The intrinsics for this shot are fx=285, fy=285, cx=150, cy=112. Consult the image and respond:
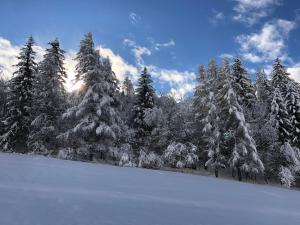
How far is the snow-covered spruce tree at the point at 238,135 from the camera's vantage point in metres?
27.8

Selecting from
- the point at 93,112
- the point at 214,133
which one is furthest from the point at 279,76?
the point at 93,112

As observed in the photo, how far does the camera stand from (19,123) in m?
27.7

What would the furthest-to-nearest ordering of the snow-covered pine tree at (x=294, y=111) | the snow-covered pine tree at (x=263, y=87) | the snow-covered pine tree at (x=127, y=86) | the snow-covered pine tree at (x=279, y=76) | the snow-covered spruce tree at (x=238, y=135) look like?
1. the snow-covered pine tree at (x=127, y=86)
2. the snow-covered pine tree at (x=263, y=87)
3. the snow-covered pine tree at (x=279, y=76)
4. the snow-covered pine tree at (x=294, y=111)
5. the snow-covered spruce tree at (x=238, y=135)

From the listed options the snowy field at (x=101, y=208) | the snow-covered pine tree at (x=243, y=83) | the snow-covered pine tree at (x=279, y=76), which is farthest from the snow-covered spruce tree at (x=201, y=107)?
the snowy field at (x=101, y=208)

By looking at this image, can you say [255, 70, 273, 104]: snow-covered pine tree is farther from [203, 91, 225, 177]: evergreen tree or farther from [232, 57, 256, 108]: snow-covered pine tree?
[203, 91, 225, 177]: evergreen tree

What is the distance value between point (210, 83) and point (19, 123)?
21103 mm

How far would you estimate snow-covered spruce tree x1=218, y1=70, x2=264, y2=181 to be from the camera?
91.1ft

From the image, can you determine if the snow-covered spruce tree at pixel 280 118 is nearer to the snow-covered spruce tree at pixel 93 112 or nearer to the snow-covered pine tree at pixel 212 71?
the snow-covered pine tree at pixel 212 71

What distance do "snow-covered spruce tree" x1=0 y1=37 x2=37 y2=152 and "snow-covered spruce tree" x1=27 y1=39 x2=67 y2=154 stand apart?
1.27 meters

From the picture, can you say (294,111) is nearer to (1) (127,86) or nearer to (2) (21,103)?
(2) (21,103)

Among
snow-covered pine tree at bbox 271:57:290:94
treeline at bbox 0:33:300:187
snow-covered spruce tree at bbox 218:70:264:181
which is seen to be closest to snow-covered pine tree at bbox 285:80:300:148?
treeline at bbox 0:33:300:187

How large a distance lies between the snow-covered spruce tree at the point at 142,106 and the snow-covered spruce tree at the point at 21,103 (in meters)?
11.2

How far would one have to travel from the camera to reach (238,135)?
29.3m

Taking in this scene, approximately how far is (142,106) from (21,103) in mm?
12893
